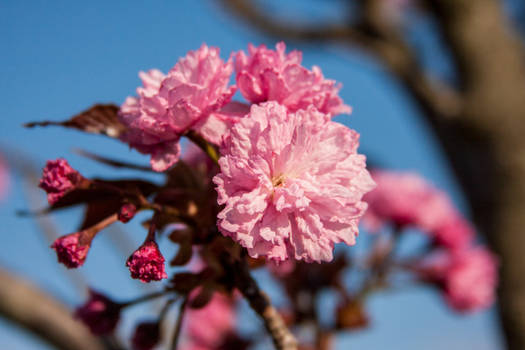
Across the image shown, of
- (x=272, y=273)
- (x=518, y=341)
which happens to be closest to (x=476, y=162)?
(x=518, y=341)

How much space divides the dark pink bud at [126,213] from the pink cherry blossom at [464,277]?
3.62 feet

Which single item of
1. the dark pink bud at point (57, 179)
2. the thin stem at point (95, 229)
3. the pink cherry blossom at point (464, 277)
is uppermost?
the pink cherry blossom at point (464, 277)

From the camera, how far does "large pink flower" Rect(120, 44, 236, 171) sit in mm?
608

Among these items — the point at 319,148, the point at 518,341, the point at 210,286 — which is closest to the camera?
the point at 319,148

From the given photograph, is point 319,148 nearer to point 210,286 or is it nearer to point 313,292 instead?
point 210,286

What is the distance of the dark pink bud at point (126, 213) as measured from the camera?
62 centimetres

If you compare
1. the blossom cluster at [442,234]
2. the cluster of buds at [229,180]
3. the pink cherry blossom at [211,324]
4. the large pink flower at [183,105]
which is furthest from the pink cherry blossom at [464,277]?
the large pink flower at [183,105]

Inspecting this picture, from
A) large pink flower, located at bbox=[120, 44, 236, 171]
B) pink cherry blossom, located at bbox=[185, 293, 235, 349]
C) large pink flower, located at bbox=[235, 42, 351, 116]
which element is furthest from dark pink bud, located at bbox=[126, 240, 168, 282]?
pink cherry blossom, located at bbox=[185, 293, 235, 349]

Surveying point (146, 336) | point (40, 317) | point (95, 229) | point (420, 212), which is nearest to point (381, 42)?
point (420, 212)

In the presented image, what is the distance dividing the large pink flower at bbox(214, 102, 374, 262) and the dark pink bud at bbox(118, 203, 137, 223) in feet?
0.44

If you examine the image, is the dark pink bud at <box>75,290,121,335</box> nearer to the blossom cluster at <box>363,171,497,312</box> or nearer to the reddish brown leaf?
the reddish brown leaf

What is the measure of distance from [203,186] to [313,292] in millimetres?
663

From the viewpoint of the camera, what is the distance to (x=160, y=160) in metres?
0.64

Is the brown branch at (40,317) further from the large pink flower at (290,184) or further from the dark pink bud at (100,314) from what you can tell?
the large pink flower at (290,184)
